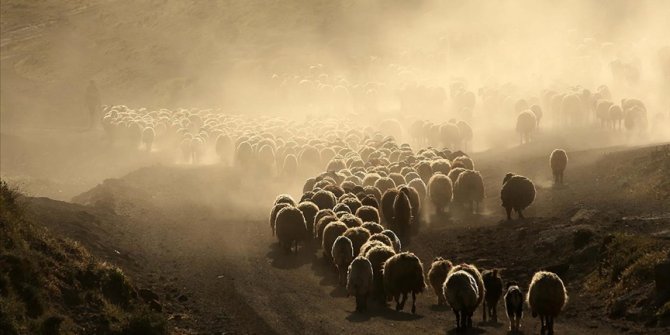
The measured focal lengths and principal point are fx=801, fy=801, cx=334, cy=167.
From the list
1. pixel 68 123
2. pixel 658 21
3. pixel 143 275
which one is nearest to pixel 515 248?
pixel 143 275

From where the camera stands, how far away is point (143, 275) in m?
28.9

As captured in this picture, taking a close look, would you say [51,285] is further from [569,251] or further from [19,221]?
[569,251]

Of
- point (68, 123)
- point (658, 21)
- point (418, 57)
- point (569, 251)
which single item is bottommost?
point (569, 251)

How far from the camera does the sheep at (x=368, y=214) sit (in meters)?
34.3

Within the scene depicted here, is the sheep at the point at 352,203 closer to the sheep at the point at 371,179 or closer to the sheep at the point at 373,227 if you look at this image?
the sheep at the point at 373,227

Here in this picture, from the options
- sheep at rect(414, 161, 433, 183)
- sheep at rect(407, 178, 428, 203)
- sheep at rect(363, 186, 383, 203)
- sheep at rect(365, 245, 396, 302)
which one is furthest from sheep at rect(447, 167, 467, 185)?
sheep at rect(365, 245, 396, 302)

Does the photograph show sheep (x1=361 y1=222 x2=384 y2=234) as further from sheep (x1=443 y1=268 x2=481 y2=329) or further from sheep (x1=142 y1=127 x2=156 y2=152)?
sheep (x1=142 y1=127 x2=156 y2=152)

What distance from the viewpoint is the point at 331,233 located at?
30797 millimetres

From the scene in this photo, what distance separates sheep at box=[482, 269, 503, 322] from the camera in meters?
24.0

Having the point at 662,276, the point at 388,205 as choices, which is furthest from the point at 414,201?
the point at 662,276

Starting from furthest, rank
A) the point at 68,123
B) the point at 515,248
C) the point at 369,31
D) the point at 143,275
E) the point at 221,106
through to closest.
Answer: the point at 369,31 → the point at 221,106 → the point at 68,123 → the point at 515,248 → the point at 143,275

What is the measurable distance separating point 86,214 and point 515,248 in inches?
757

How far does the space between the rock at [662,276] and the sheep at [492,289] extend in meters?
4.39

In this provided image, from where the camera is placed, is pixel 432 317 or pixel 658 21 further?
pixel 658 21
